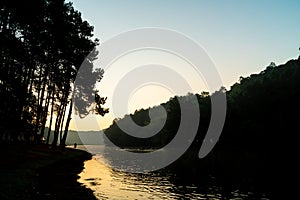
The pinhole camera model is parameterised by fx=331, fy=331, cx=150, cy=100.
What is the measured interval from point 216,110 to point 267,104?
35242mm

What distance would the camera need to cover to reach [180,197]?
91.1 feet

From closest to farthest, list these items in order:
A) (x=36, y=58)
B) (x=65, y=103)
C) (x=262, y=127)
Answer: (x=36, y=58), (x=65, y=103), (x=262, y=127)

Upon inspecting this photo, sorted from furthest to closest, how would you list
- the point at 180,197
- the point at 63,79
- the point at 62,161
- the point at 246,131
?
the point at 246,131 → the point at 63,79 → the point at 62,161 → the point at 180,197

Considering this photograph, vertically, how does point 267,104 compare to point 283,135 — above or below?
above

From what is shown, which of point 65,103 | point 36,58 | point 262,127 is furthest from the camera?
point 262,127

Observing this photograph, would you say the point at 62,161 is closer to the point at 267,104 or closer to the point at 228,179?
the point at 228,179

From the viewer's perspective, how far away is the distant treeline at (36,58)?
32.5 meters

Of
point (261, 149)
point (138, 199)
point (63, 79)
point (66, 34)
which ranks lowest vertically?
point (138, 199)

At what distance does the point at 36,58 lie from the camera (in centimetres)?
4822

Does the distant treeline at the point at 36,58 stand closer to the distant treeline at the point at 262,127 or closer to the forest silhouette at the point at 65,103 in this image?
the forest silhouette at the point at 65,103

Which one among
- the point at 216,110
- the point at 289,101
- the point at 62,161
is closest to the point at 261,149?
the point at 289,101

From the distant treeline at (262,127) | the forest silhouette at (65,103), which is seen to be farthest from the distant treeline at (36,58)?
the distant treeline at (262,127)

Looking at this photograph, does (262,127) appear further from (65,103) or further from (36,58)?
(36,58)

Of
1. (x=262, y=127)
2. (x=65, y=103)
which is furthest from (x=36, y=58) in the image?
(x=262, y=127)
